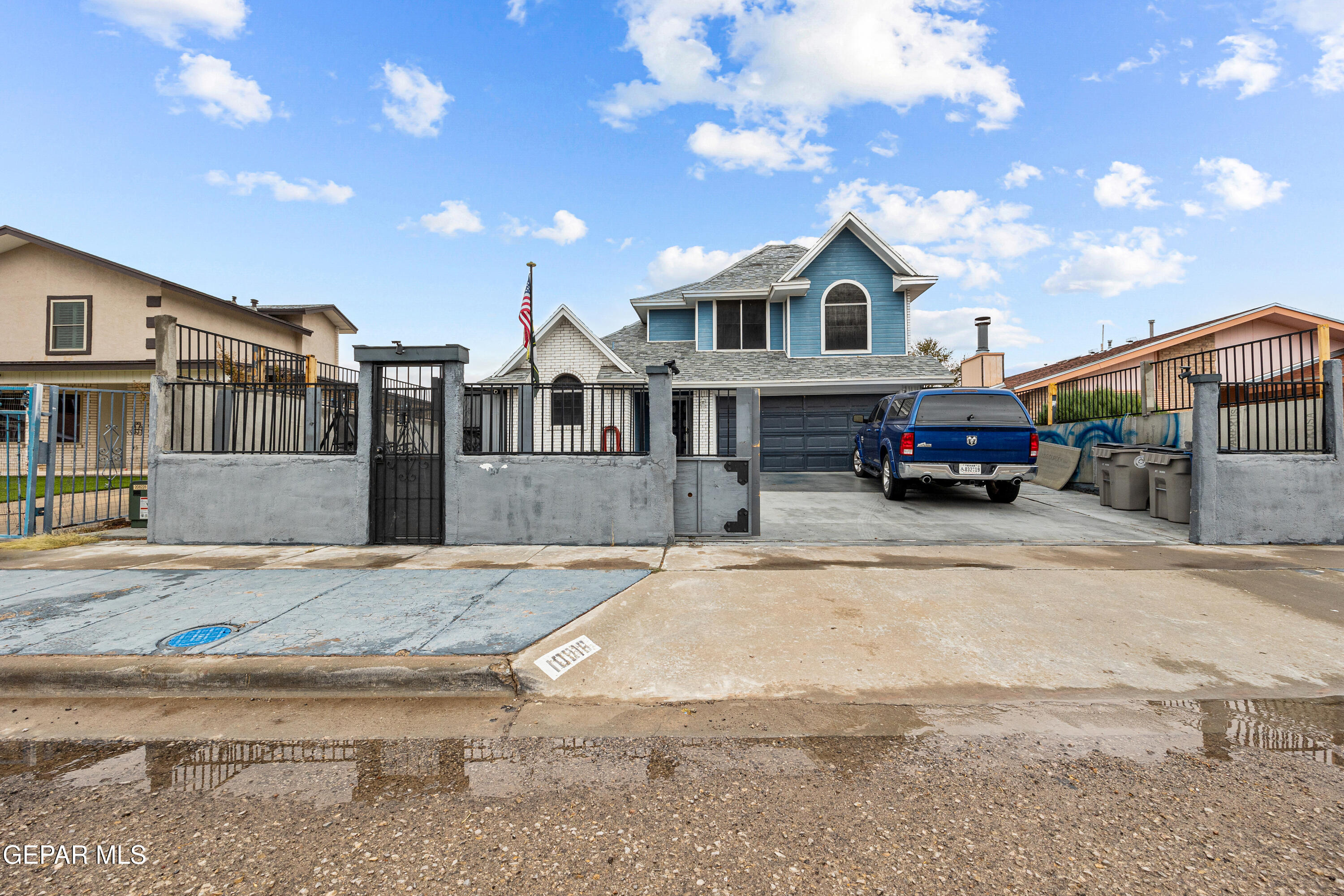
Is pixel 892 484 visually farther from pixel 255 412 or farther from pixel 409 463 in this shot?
pixel 255 412

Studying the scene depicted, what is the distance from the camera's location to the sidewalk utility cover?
4250 mm

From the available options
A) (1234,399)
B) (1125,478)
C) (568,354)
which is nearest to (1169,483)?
(1125,478)

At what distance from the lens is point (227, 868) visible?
2180 millimetres

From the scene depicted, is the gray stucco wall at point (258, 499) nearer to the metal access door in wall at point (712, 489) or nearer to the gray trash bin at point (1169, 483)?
the metal access door in wall at point (712, 489)

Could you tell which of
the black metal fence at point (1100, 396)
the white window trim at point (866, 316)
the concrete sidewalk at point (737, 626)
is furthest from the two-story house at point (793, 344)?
the concrete sidewalk at point (737, 626)

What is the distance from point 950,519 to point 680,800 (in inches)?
336

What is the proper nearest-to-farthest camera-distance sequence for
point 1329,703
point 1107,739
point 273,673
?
point 1107,739, point 1329,703, point 273,673

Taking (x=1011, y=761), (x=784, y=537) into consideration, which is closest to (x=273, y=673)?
(x=1011, y=761)

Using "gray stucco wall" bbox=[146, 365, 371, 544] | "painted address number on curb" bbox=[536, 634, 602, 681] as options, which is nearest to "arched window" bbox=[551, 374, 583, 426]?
"gray stucco wall" bbox=[146, 365, 371, 544]

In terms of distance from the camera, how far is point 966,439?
10062 mm

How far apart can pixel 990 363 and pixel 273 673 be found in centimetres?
1866

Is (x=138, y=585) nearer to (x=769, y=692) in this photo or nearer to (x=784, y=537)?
(x=769, y=692)

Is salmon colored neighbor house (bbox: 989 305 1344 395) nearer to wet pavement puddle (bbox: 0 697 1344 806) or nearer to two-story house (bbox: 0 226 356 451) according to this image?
wet pavement puddle (bbox: 0 697 1344 806)

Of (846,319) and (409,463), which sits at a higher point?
(846,319)
